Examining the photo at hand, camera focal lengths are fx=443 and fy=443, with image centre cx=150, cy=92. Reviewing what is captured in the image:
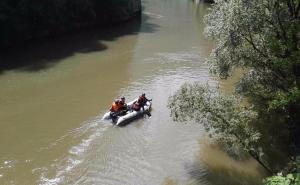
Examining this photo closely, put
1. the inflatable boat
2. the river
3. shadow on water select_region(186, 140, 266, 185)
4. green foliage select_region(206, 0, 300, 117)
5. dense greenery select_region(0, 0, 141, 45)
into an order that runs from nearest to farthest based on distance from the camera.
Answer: green foliage select_region(206, 0, 300, 117)
shadow on water select_region(186, 140, 266, 185)
the river
the inflatable boat
dense greenery select_region(0, 0, 141, 45)

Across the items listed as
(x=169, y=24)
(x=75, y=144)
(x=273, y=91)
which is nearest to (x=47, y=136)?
(x=75, y=144)

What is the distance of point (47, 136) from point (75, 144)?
65.4 inches

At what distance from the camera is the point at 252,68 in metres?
20.0

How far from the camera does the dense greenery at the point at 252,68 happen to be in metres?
16.6

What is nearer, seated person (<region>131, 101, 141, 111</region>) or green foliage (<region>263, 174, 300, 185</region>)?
green foliage (<region>263, 174, 300, 185</region>)

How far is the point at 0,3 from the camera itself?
33.4 metres

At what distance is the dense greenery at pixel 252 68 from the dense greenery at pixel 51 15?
63.8 ft

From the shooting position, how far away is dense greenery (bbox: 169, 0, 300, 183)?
16.6 m

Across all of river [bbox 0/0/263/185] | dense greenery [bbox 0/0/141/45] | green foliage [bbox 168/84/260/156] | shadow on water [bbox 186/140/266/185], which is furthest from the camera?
dense greenery [bbox 0/0/141/45]

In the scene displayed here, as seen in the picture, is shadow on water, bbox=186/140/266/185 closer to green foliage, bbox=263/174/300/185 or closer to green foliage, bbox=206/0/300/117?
green foliage, bbox=206/0/300/117

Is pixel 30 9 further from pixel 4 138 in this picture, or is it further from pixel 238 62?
pixel 238 62

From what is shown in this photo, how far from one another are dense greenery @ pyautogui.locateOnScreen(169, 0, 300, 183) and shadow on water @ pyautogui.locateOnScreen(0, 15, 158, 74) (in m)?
Answer: 16.5

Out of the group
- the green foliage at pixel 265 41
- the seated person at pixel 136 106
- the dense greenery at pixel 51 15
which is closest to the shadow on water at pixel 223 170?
the green foliage at pixel 265 41

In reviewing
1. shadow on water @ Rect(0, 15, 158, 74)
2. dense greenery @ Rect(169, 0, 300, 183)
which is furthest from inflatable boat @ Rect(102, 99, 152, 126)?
shadow on water @ Rect(0, 15, 158, 74)
